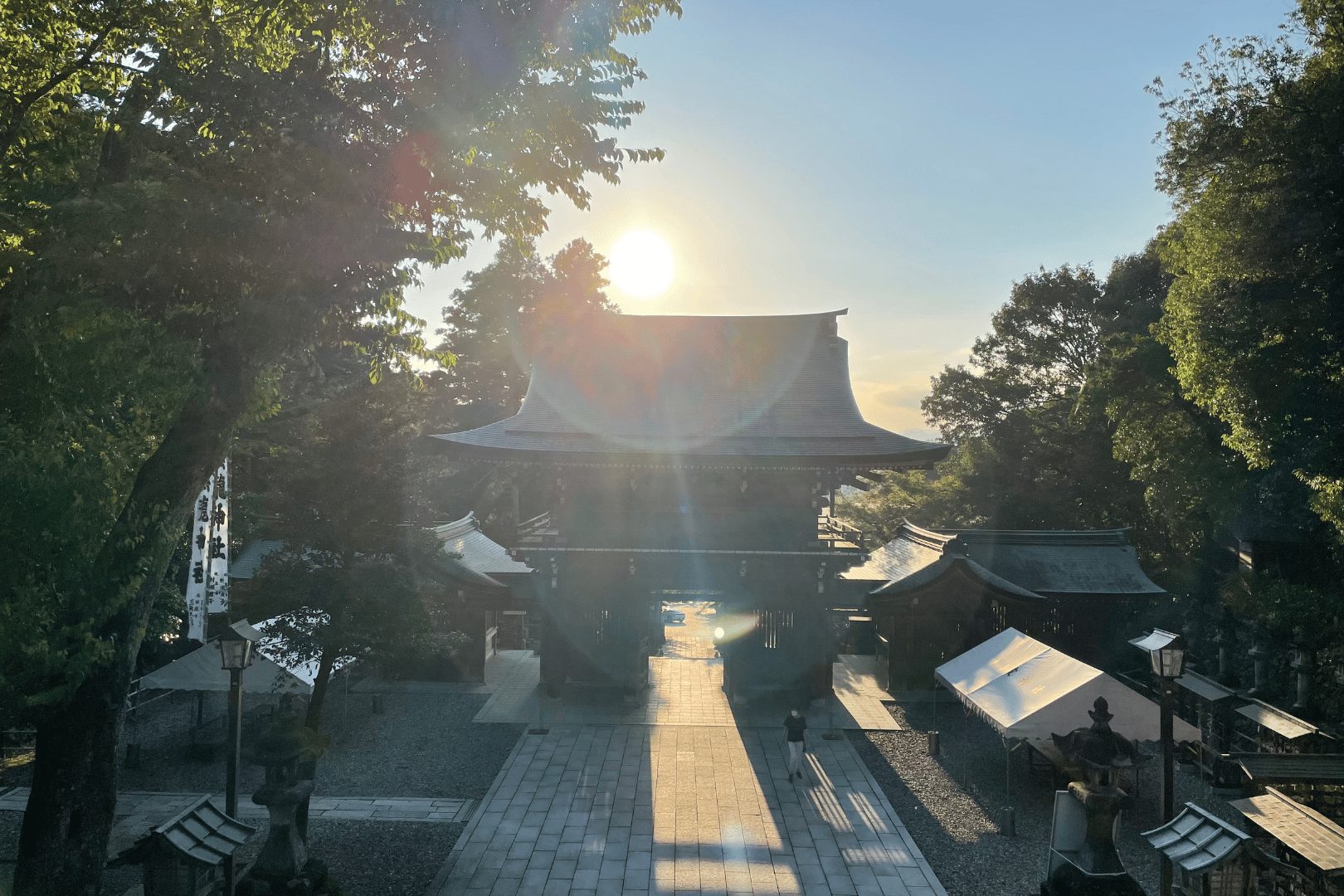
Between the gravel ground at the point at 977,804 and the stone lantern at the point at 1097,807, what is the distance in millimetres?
1475

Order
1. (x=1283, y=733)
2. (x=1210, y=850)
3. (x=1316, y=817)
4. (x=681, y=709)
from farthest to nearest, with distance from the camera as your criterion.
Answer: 1. (x=681, y=709)
2. (x=1283, y=733)
3. (x=1316, y=817)
4. (x=1210, y=850)

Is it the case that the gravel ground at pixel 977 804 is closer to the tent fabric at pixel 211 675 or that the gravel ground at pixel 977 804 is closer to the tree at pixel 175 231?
the tree at pixel 175 231

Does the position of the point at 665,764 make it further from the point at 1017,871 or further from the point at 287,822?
the point at 287,822

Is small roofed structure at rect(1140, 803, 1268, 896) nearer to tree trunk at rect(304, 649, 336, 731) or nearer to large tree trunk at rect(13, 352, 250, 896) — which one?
large tree trunk at rect(13, 352, 250, 896)

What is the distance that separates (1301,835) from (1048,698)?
151 inches

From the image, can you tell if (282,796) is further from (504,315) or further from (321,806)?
(504,315)

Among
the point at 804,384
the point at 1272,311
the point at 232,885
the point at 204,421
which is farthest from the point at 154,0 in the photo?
the point at 1272,311

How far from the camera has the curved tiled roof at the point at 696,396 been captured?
16203mm

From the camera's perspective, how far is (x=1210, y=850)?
6.70 meters

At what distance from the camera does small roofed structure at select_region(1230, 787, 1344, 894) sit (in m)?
7.45

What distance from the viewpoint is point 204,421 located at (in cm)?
763

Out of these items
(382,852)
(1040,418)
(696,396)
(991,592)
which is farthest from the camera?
(1040,418)

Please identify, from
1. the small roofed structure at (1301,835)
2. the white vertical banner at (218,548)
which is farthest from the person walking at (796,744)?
the white vertical banner at (218,548)

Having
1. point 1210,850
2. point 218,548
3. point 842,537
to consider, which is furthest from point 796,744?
point 218,548
